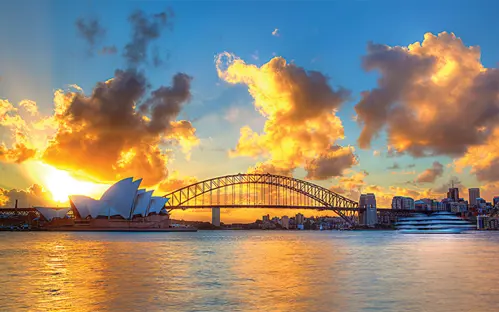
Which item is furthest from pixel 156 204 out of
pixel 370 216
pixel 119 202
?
pixel 370 216

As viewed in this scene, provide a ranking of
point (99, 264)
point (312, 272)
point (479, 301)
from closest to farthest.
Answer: point (479, 301) → point (312, 272) → point (99, 264)

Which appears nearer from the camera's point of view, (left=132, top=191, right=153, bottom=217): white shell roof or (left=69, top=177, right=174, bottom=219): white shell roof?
(left=69, top=177, right=174, bottom=219): white shell roof

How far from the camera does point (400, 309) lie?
587 inches

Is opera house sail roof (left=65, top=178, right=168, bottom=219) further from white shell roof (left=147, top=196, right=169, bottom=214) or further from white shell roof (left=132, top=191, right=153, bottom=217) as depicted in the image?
white shell roof (left=147, top=196, right=169, bottom=214)

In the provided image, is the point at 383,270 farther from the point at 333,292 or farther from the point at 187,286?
the point at 187,286

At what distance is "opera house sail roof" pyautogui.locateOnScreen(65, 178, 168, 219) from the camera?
121 metres

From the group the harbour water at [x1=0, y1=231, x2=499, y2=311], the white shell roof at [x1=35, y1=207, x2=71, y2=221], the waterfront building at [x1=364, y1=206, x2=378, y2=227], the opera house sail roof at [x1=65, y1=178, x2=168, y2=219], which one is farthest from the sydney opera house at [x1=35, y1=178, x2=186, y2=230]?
the harbour water at [x1=0, y1=231, x2=499, y2=311]

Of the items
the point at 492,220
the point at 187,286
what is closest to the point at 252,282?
the point at 187,286

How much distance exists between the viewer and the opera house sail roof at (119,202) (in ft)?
396

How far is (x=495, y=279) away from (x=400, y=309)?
9621 millimetres

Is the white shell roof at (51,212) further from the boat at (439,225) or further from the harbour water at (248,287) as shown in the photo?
the harbour water at (248,287)

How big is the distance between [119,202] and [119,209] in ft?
8.21

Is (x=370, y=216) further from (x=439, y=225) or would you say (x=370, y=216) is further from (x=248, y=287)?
(x=248, y=287)

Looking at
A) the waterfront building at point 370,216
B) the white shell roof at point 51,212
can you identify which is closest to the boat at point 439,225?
the waterfront building at point 370,216
